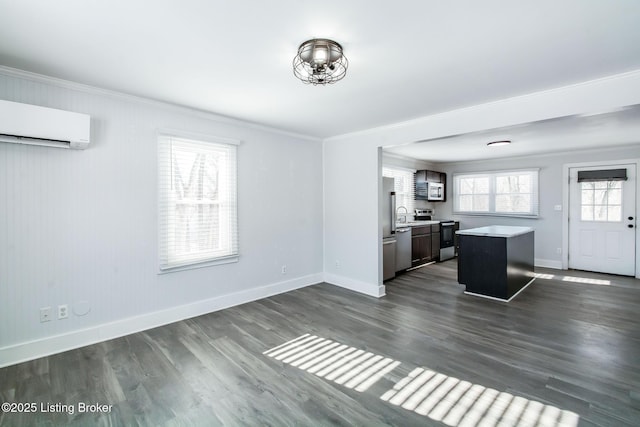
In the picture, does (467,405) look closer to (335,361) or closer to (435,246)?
(335,361)

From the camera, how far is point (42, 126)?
2.48 metres

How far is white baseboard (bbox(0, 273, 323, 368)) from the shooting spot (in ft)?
8.40

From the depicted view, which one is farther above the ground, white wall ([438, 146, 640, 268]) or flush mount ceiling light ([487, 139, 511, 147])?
flush mount ceiling light ([487, 139, 511, 147])

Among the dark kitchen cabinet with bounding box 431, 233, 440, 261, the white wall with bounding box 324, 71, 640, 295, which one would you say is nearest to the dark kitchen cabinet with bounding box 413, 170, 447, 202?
the dark kitchen cabinet with bounding box 431, 233, 440, 261

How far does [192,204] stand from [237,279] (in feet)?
3.93

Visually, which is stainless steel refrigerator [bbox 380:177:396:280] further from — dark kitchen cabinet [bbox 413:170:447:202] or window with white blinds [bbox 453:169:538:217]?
window with white blinds [bbox 453:169:538:217]

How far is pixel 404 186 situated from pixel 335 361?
17.1ft

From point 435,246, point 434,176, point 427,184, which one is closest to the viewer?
point 435,246

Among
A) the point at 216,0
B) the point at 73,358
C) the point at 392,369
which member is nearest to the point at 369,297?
the point at 392,369

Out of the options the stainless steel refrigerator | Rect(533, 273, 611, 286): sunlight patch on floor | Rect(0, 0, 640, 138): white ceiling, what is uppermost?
Rect(0, 0, 640, 138): white ceiling

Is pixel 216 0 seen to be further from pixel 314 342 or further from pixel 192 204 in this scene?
pixel 314 342

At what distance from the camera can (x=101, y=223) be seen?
294 cm

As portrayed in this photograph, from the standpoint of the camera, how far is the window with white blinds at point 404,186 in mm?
6746

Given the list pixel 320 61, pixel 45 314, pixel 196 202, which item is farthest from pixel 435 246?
pixel 45 314
